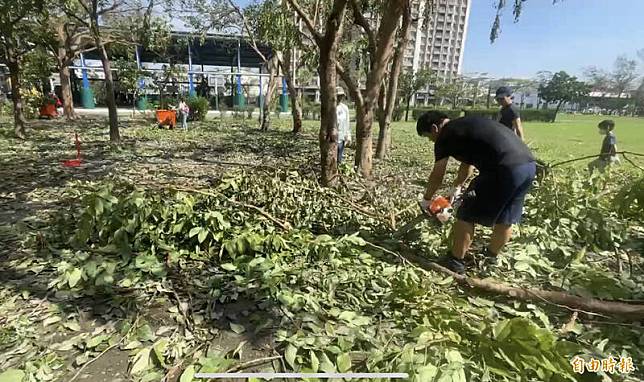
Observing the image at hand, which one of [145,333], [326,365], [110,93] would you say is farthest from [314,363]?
[110,93]

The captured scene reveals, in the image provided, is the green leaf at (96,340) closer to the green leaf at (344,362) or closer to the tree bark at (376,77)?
the green leaf at (344,362)

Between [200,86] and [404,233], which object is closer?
[404,233]

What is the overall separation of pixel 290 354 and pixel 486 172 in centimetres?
200


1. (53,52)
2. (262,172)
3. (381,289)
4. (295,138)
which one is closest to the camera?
(381,289)

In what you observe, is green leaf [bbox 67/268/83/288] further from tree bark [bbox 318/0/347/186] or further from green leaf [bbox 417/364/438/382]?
tree bark [bbox 318/0/347/186]

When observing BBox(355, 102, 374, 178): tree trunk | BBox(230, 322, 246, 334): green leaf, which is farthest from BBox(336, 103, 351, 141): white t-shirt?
BBox(230, 322, 246, 334): green leaf

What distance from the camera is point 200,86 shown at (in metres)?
32.8

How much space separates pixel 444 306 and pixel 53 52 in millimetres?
21459

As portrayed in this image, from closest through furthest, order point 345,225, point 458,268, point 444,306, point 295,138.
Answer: point 444,306 → point 458,268 → point 345,225 → point 295,138

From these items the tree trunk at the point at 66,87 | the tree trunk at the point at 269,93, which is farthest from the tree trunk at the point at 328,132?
the tree trunk at the point at 66,87

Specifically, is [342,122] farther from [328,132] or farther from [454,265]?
[454,265]

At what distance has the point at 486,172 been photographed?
3.02 meters

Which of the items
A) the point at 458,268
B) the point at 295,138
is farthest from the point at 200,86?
the point at 458,268

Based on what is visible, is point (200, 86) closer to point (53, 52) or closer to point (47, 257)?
point (53, 52)
